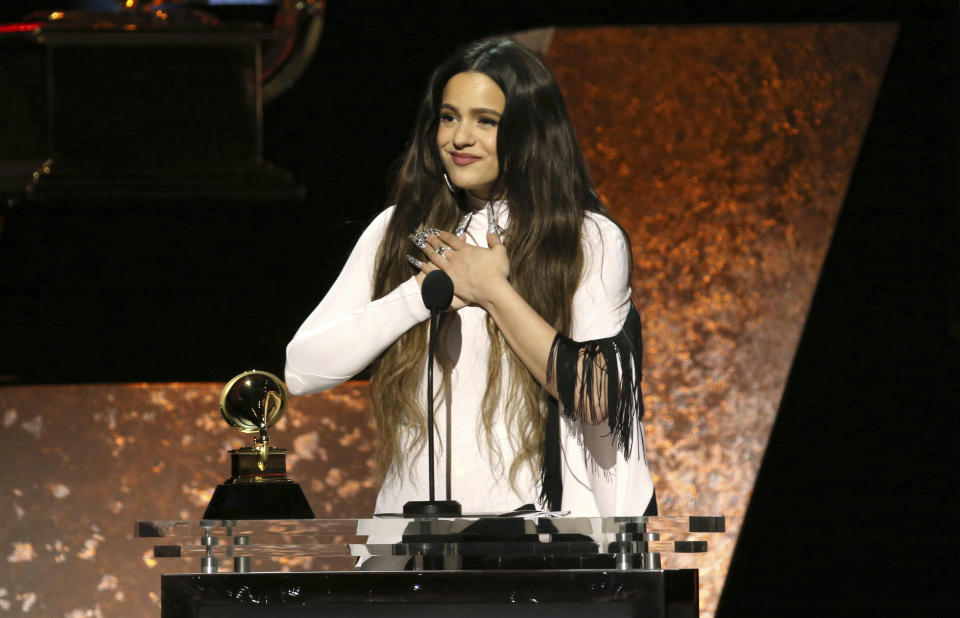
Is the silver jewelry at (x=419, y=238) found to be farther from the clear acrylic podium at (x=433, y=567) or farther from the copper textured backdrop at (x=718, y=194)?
the copper textured backdrop at (x=718, y=194)

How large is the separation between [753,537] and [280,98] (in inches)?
55.8

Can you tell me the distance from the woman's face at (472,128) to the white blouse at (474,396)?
0.13m

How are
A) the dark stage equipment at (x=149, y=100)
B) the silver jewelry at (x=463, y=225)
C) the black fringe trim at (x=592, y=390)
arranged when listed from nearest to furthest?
the black fringe trim at (x=592, y=390), the silver jewelry at (x=463, y=225), the dark stage equipment at (x=149, y=100)

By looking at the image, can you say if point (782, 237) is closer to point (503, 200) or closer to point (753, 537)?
point (753, 537)

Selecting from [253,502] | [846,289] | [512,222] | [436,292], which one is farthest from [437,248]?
[846,289]

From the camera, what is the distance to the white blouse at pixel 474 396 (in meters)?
1.61

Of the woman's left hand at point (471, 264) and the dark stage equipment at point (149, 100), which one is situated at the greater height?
the dark stage equipment at point (149, 100)

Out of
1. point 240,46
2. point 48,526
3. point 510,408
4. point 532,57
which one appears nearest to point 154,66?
point 240,46

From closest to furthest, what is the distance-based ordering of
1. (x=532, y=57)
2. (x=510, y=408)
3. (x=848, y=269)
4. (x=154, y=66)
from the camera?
(x=510, y=408) < (x=532, y=57) < (x=154, y=66) < (x=848, y=269)

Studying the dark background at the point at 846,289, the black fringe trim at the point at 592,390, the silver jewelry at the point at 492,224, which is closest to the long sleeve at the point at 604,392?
the black fringe trim at the point at 592,390

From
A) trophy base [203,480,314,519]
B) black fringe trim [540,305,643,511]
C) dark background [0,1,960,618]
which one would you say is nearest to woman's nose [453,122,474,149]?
black fringe trim [540,305,643,511]

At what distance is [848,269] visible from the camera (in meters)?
2.99

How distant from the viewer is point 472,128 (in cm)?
171

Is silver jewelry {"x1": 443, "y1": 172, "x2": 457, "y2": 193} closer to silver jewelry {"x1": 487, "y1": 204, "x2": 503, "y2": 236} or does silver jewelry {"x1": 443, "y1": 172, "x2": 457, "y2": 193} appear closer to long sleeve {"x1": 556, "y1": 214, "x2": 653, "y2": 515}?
silver jewelry {"x1": 487, "y1": 204, "x2": 503, "y2": 236}
